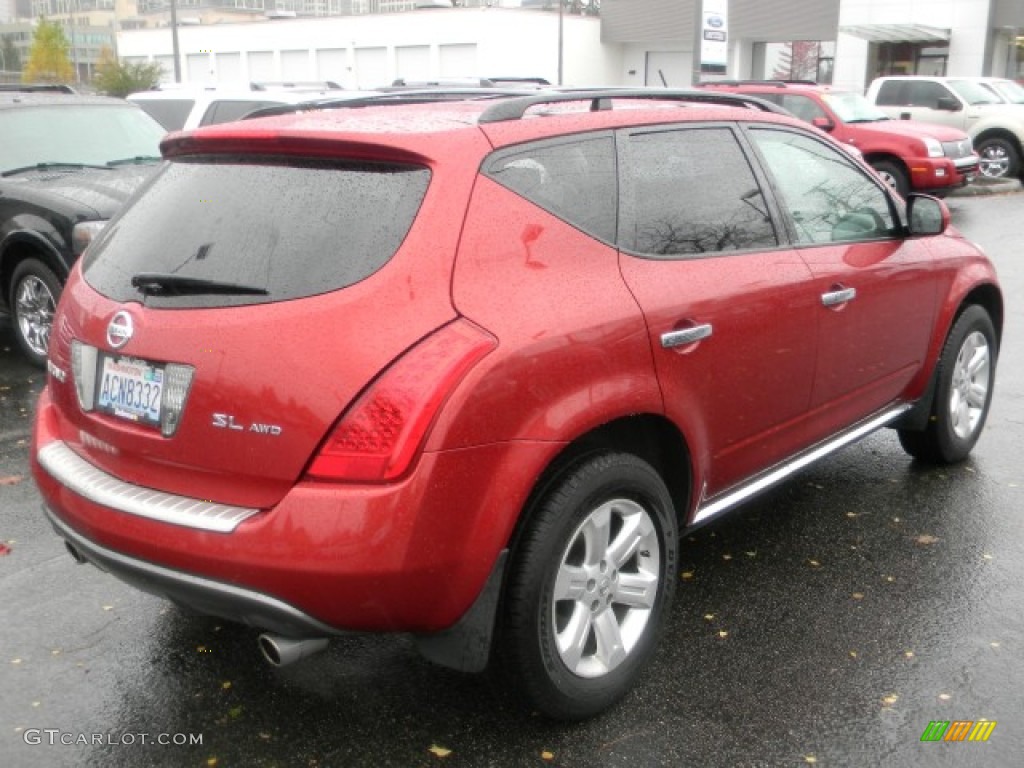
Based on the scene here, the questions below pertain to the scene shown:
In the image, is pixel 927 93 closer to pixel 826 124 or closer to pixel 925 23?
pixel 826 124

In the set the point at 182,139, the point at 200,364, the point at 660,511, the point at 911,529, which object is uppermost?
the point at 182,139

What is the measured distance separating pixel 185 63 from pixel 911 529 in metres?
62.5

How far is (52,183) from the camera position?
774 centimetres

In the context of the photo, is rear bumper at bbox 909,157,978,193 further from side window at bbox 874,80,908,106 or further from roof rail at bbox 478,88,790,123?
roof rail at bbox 478,88,790,123

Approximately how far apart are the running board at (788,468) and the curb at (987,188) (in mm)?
16622

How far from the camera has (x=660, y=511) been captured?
337 cm

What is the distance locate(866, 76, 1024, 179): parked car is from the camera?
69.1ft

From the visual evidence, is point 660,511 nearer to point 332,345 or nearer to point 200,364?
point 332,345

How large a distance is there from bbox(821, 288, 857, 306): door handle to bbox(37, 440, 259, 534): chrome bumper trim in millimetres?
2341

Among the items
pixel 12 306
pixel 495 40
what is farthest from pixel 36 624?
pixel 495 40

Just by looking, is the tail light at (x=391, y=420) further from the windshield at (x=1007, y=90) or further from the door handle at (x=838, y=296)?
the windshield at (x=1007, y=90)

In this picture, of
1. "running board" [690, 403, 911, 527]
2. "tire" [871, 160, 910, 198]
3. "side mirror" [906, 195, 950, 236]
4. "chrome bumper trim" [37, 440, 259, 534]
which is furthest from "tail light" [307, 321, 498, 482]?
"tire" [871, 160, 910, 198]

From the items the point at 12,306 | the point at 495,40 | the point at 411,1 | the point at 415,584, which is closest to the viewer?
the point at 415,584

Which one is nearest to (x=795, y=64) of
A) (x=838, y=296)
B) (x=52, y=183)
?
(x=52, y=183)
